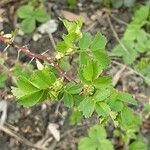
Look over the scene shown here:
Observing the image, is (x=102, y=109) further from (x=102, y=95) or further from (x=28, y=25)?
(x=28, y=25)

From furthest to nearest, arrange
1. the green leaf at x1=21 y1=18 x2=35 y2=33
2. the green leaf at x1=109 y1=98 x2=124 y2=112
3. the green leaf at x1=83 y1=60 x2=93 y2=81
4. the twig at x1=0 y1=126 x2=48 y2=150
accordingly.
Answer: the green leaf at x1=21 y1=18 x2=35 y2=33
the twig at x1=0 y1=126 x2=48 y2=150
the green leaf at x1=109 y1=98 x2=124 y2=112
the green leaf at x1=83 y1=60 x2=93 y2=81

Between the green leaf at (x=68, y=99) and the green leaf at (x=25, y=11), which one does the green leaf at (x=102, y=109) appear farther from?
the green leaf at (x=25, y=11)

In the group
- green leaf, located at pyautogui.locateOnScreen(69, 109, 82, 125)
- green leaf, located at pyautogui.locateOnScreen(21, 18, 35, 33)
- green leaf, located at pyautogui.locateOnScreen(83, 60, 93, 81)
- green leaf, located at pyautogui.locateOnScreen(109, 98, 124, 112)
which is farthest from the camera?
green leaf, located at pyautogui.locateOnScreen(21, 18, 35, 33)

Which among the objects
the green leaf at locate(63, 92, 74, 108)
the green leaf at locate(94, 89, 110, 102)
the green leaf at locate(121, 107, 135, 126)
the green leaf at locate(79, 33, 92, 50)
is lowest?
the green leaf at locate(121, 107, 135, 126)

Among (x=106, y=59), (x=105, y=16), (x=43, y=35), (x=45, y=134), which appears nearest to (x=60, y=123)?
(x=45, y=134)

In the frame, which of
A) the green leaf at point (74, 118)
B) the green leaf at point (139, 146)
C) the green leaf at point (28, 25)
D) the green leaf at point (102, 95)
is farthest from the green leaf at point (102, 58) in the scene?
the green leaf at point (28, 25)

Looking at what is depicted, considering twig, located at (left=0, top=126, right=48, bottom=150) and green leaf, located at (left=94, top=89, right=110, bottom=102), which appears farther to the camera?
twig, located at (left=0, top=126, right=48, bottom=150)

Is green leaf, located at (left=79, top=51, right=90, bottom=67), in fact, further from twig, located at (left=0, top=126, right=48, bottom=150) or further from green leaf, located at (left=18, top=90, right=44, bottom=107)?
twig, located at (left=0, top=126, right=48, bottom=150)

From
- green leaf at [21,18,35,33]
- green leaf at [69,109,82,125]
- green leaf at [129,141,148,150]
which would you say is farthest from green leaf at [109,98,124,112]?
green leaf at [21,18,35,33]
